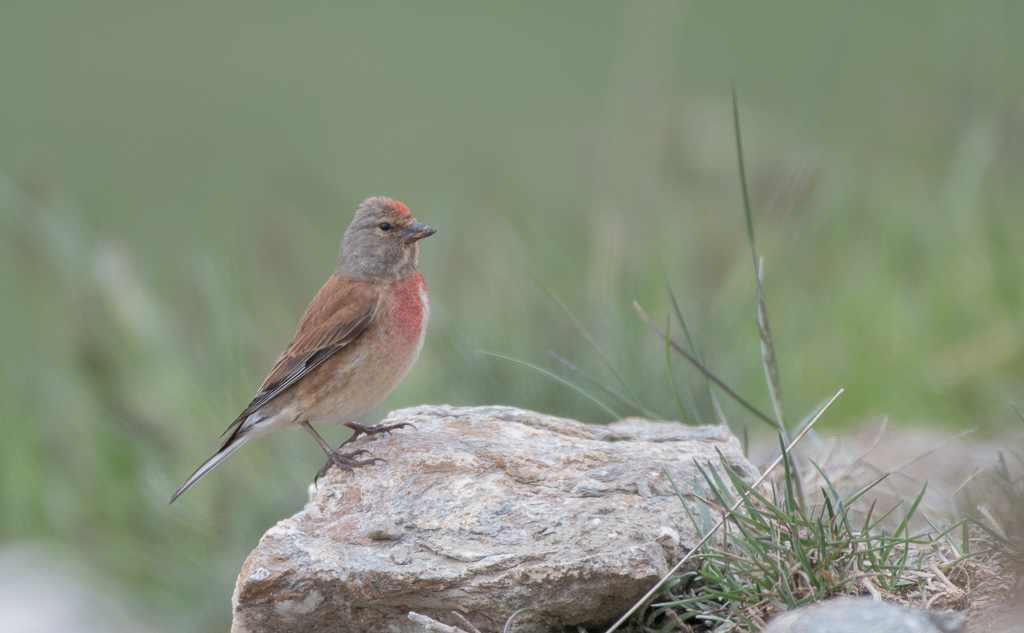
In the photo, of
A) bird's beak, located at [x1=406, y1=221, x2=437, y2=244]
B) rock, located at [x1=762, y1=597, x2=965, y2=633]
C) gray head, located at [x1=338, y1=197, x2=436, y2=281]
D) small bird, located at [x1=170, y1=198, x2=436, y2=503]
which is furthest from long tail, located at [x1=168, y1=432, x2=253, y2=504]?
rock, located at [x1=762, y1=597, x2=965, y2=633]

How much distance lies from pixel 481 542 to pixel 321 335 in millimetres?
1439

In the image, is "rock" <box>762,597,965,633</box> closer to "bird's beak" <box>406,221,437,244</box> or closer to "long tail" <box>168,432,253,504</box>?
"long tail" <box>168,432,253,504</box>

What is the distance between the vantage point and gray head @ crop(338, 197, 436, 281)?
13.5 feet

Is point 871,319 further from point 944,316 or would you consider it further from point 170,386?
point 170,386

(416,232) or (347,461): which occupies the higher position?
(416,232)

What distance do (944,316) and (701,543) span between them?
3.32 m

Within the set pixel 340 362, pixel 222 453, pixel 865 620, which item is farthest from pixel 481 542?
pixel 222 453

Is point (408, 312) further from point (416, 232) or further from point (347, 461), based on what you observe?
point (347, 461)

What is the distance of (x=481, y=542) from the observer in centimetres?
260

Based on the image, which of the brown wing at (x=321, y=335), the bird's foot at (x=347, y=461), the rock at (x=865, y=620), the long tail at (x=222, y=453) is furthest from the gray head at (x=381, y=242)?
the rock at (x=865, y=620)

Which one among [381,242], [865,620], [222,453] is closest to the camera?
[865,620]

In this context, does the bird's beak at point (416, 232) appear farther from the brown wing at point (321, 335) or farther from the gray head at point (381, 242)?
the brown wing at point (321, 335)

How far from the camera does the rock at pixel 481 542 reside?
2.50 metres

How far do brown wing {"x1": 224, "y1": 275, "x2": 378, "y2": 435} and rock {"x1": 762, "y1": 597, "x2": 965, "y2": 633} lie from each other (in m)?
2.11
